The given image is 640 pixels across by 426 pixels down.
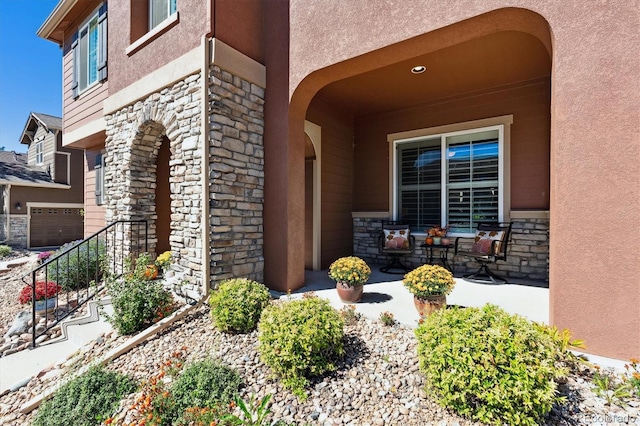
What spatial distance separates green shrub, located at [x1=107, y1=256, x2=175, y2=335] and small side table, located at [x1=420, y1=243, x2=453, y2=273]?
4011 millimetres

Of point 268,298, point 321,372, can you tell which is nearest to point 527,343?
point 321,372

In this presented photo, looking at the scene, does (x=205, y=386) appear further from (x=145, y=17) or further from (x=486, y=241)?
(x=145, y=17)

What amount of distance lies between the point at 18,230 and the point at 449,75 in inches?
630

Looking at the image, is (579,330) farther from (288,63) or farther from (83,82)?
(83,82)

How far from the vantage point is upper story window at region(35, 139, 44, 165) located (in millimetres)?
13566

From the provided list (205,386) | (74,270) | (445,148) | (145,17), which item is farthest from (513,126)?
(74,270)

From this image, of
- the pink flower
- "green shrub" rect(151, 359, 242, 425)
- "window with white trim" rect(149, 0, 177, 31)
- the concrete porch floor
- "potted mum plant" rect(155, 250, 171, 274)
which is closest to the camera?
"green shrub" rect(151, 359, 242, 425)

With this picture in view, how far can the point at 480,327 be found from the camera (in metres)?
2.04

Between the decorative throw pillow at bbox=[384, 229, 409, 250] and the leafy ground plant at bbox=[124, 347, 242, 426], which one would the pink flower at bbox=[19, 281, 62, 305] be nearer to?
the leafy ground plant at bbox=[124, 347, 242, 426]

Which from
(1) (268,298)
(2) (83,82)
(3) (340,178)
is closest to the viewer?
(1) (268,298)

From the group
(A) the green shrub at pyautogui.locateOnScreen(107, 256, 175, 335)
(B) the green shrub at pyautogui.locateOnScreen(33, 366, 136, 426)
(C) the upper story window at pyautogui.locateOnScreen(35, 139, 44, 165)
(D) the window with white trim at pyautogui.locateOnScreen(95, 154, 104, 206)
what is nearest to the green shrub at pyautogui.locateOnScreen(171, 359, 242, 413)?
(B) the green shrub at pyautogui.locateOnScreen(33, 366, 136, 426)

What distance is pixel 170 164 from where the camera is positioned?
4.08m

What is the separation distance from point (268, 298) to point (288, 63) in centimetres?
312

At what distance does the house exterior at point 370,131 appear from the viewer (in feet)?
7.52
